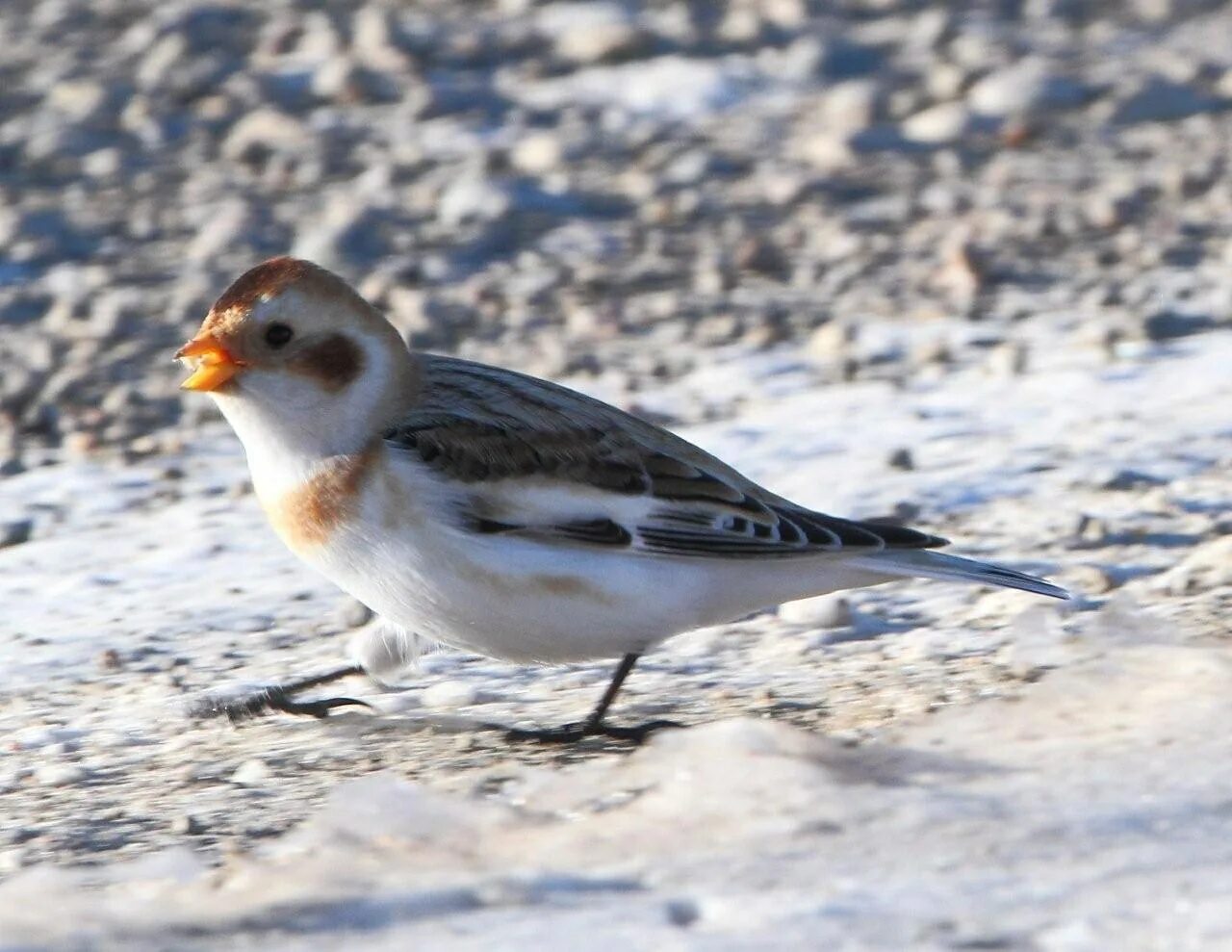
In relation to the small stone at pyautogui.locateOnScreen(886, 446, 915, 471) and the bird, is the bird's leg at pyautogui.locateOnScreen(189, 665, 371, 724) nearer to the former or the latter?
the bird

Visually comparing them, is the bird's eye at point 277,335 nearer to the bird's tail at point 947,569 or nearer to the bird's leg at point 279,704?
the bird's leg at point 279,704

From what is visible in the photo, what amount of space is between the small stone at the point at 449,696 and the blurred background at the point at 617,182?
1.61 meters

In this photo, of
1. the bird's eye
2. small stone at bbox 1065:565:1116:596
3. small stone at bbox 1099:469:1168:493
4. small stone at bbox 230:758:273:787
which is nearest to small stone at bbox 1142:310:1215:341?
small stone at bbox 1099:469:1168:493

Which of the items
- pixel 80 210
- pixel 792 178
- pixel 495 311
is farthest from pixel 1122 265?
pixel 80 210

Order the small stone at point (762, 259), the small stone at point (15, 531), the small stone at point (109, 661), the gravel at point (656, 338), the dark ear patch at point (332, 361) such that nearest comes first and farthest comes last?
the gravel at point (656, 338) < the dark ear patch at point (332, 361) < the small stone at point (109, 661) < the small stone at point (15, 531) < the small stone at point (762, 259)

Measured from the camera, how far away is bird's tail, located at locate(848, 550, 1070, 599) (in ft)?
10.8

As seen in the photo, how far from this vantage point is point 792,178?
274 inches

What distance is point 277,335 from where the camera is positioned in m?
3.43

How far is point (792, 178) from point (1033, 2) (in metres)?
2.31

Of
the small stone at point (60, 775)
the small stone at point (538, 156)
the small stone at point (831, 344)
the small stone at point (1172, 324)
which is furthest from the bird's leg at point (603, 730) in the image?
the small stone at point (538, 156)

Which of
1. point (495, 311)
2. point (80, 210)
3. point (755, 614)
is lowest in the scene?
point (755, 614)

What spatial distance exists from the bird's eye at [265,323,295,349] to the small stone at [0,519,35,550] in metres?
1.39

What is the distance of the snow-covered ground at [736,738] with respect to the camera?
8.23 feet

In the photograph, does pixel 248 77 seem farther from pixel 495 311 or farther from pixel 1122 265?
pixel 1122 265
